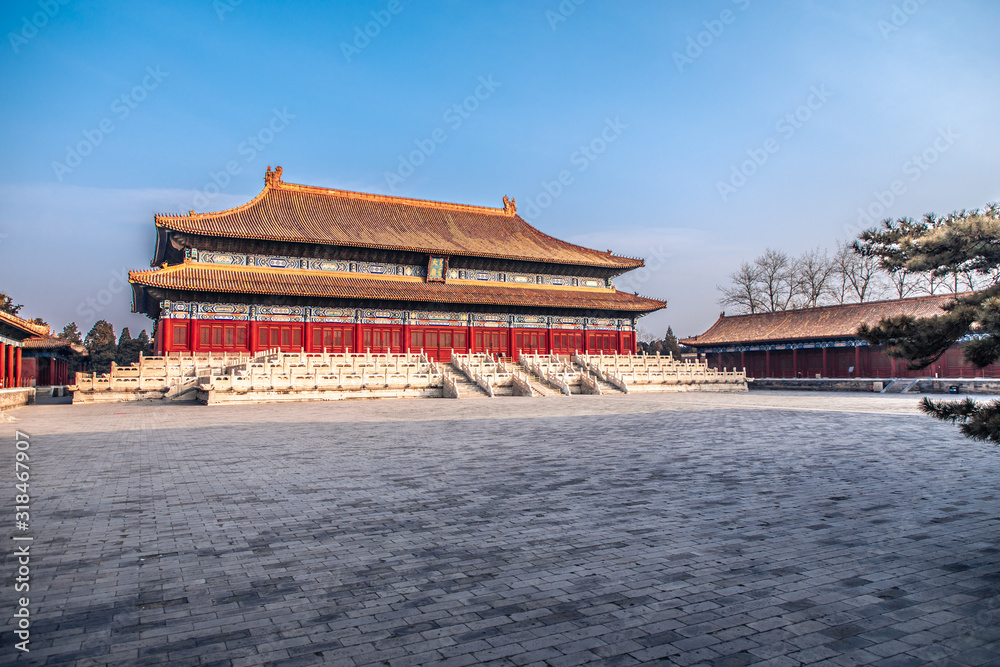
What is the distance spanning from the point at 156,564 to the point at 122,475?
163 inches

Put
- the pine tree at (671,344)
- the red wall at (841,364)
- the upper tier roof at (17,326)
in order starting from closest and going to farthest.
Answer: the upper tier roof at (17,326)
the red wall at (841,364)
the pine tree at (671,344)

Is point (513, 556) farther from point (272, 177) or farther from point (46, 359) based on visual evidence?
point (46, 359)

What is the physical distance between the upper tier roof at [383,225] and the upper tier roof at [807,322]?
8.84 m

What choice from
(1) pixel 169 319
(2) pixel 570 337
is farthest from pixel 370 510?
(2) pixel 570 337

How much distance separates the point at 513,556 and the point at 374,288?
30415mm

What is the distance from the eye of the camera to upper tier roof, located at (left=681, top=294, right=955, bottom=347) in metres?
35.8

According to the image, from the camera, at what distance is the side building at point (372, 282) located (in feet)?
102

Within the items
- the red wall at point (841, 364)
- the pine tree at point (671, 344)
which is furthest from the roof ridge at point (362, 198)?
the pine tree at point (671, 344)

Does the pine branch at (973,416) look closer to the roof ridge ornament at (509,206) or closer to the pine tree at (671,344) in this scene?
the roof ridge ornament at (509,206)

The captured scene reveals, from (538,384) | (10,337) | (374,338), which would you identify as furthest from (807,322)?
Result: (10,337)

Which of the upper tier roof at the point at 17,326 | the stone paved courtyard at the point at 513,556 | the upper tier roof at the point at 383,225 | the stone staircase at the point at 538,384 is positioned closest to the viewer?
the stone paved courtyard at the point at 513,556

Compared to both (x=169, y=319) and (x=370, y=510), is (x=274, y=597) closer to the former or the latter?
(x=370, y=510)

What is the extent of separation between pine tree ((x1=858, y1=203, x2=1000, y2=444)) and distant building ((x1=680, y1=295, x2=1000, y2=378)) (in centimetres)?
3268

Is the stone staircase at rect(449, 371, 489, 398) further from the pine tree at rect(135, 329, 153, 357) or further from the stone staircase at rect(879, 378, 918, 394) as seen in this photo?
the pine tree at rect(135, 329, 153, 357)
